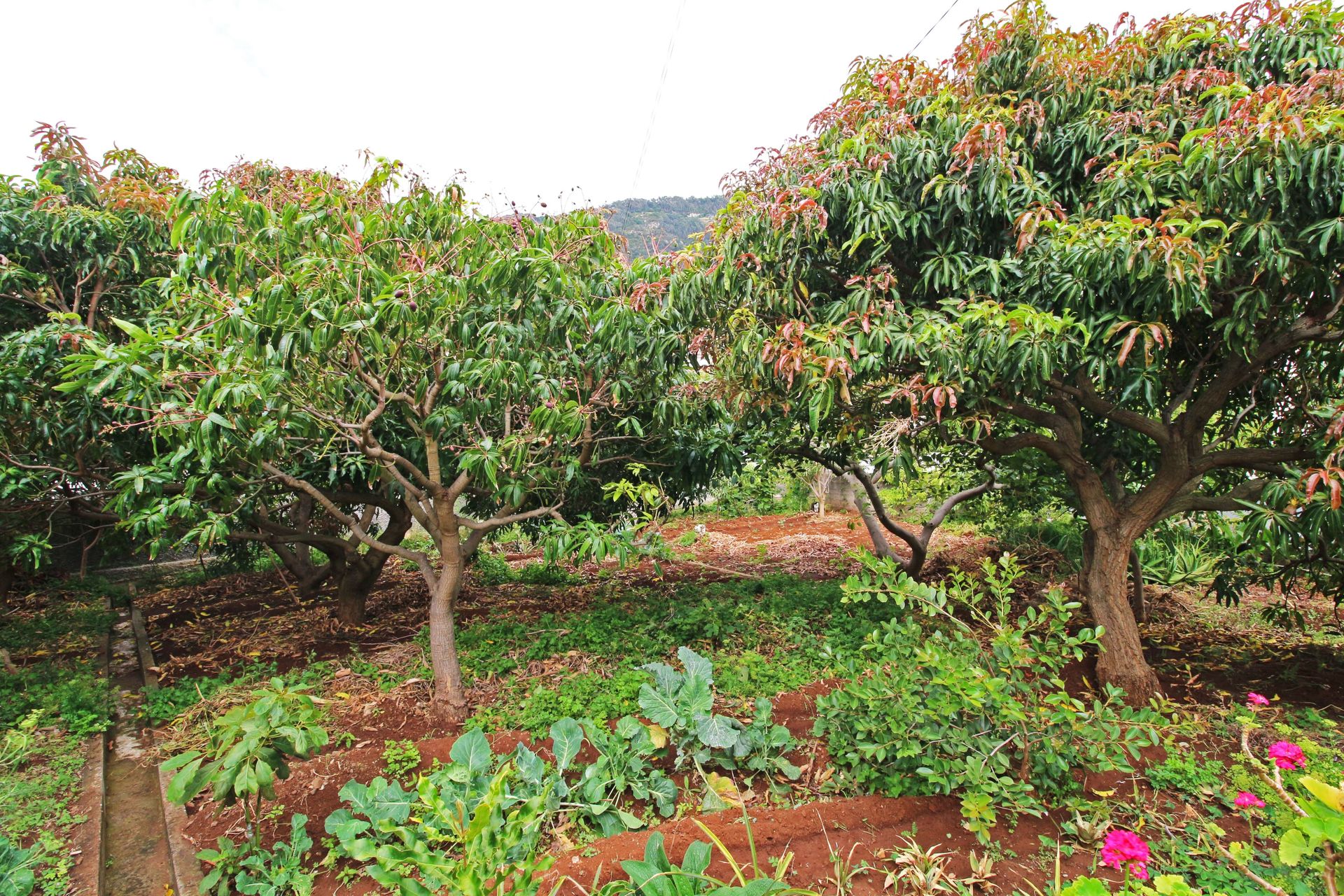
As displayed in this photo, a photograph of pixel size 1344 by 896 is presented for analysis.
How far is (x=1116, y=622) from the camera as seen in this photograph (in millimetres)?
3988

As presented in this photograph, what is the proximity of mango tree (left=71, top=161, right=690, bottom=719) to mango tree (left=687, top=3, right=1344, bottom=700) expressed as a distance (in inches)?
27.4

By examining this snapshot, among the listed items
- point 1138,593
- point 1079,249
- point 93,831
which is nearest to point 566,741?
point 93,831

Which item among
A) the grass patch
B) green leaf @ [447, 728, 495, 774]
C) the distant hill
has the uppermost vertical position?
the distant hill

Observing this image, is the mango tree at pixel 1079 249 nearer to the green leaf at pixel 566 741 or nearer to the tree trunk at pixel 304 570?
the green leaf at pixel 566 741

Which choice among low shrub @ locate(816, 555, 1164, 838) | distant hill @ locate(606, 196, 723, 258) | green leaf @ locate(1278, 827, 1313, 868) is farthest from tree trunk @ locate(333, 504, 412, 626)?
distant hill @ locate(606, 196, 723, 258)

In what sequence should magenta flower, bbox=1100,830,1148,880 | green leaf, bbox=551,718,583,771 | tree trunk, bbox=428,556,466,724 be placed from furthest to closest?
tree trunk, bbox=428,556,466,724
green leaf, bbox=551,718,583,771
magenta flower, bbox=1100,830,1148,880

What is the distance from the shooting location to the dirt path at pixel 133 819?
8.88 ft

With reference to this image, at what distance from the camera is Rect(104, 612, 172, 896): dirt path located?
2707 mm

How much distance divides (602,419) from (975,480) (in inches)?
165

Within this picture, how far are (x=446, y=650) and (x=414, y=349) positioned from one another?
1.74m

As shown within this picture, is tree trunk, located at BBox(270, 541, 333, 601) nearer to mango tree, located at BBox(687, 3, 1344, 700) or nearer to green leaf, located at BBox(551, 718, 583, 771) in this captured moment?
green leaf, located at BBox(551, 718, 583, 771)

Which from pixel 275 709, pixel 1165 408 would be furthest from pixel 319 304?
pixel 1165 408

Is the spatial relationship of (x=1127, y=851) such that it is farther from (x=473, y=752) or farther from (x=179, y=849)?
(x=179, y=849)

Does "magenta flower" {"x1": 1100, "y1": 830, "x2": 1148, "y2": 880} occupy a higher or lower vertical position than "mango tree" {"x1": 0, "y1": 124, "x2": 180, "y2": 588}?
lower
